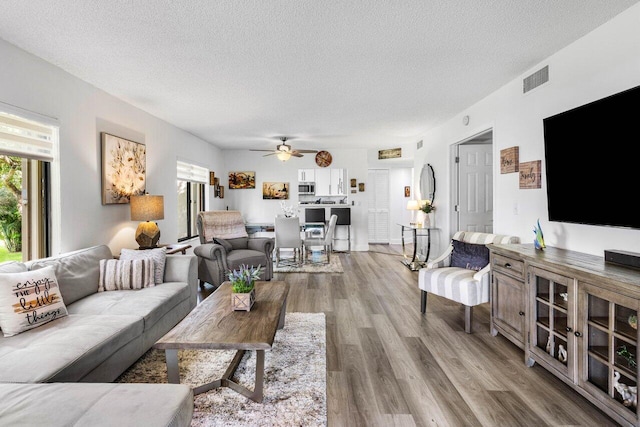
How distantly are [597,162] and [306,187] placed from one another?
620cm

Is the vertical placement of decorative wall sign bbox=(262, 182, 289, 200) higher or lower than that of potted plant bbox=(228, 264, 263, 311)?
higher

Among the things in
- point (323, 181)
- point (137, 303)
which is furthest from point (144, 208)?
point (323, 181)

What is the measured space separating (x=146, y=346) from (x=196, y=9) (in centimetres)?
244

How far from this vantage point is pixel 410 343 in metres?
2.74

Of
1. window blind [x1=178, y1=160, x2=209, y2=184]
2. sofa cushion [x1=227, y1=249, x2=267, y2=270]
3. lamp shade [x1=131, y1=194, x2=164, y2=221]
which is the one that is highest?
window blind [x1=178, y1=160, x2=209, y2=184]

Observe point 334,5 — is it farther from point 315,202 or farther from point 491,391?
point 315,202

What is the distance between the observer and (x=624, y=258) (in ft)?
6.21

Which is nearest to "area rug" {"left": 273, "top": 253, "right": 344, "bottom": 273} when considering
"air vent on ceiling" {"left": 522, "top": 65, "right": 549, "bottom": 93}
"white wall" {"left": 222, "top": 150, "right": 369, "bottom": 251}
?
"white wall" {"left": 222, "top": 150, "right": 369, "bottom": 251}

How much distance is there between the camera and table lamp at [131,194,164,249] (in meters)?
3.64

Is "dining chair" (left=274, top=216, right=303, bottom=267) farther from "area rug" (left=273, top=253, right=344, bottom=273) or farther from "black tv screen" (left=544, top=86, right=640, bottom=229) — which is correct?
"black tv screen" (left=544, top=86, right=640, bottom=229)

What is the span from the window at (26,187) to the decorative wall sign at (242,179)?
4.94 m

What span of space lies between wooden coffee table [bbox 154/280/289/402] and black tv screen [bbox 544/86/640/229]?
2302 mm

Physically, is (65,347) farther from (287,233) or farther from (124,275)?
(287,233)

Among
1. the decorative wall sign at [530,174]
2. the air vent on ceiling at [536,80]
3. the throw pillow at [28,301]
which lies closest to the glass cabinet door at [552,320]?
the decorative wall sign at [530,174]
